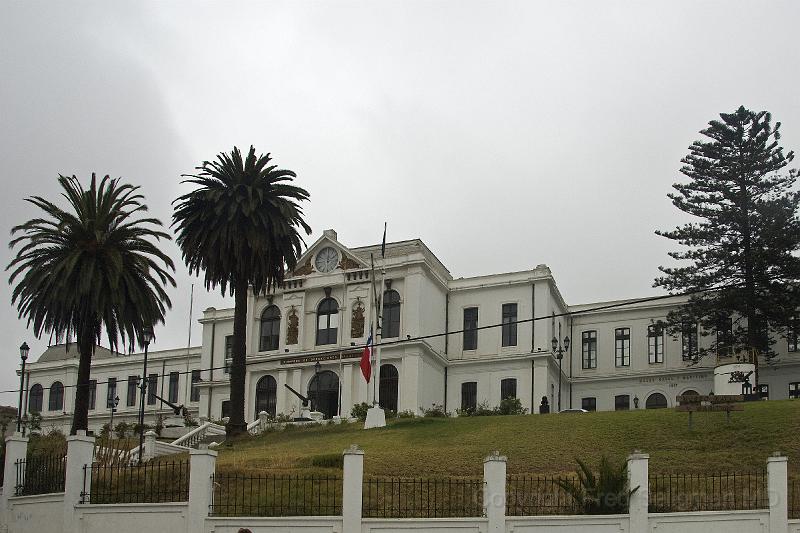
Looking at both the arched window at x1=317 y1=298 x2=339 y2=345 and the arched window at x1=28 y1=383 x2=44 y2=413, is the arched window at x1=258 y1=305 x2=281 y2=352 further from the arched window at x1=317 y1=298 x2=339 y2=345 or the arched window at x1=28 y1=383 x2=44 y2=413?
the arched window at x1=28 y1=383 x2=44 y2=413

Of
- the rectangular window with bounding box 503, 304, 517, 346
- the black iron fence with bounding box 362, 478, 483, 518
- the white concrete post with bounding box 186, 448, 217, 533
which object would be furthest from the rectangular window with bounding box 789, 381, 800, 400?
the white concrete post with bounding box 186, 448, 217, 533

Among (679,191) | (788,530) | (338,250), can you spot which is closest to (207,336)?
(338,250)

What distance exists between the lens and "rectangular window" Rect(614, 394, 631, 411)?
62.2 m

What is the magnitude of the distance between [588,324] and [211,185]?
2606 centimetres

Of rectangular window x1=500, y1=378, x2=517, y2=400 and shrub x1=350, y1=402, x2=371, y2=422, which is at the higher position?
rectangular window x1=500, y1=378, x2=517, y2=400

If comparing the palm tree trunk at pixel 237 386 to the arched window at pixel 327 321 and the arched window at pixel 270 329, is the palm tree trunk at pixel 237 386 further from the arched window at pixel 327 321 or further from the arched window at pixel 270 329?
the arched window at pixel 270 329

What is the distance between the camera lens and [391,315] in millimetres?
58500

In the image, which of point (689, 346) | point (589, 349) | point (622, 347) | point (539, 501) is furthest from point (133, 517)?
point (589, 349)

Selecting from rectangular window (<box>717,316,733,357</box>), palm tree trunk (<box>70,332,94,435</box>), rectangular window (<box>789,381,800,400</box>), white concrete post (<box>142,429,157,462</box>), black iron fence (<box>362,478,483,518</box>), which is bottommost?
black iron fence (<box>362,478,483,518</box>)

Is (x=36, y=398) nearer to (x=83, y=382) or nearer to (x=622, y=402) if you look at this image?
(x=83, y=382)

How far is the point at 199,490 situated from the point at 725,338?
3719 cm

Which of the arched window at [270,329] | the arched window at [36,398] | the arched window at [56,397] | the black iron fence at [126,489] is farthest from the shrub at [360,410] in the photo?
the arched window at [36,398]

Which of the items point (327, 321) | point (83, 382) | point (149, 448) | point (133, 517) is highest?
point (327, 321)

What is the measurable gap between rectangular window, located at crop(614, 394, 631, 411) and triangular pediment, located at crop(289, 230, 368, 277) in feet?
55.3
